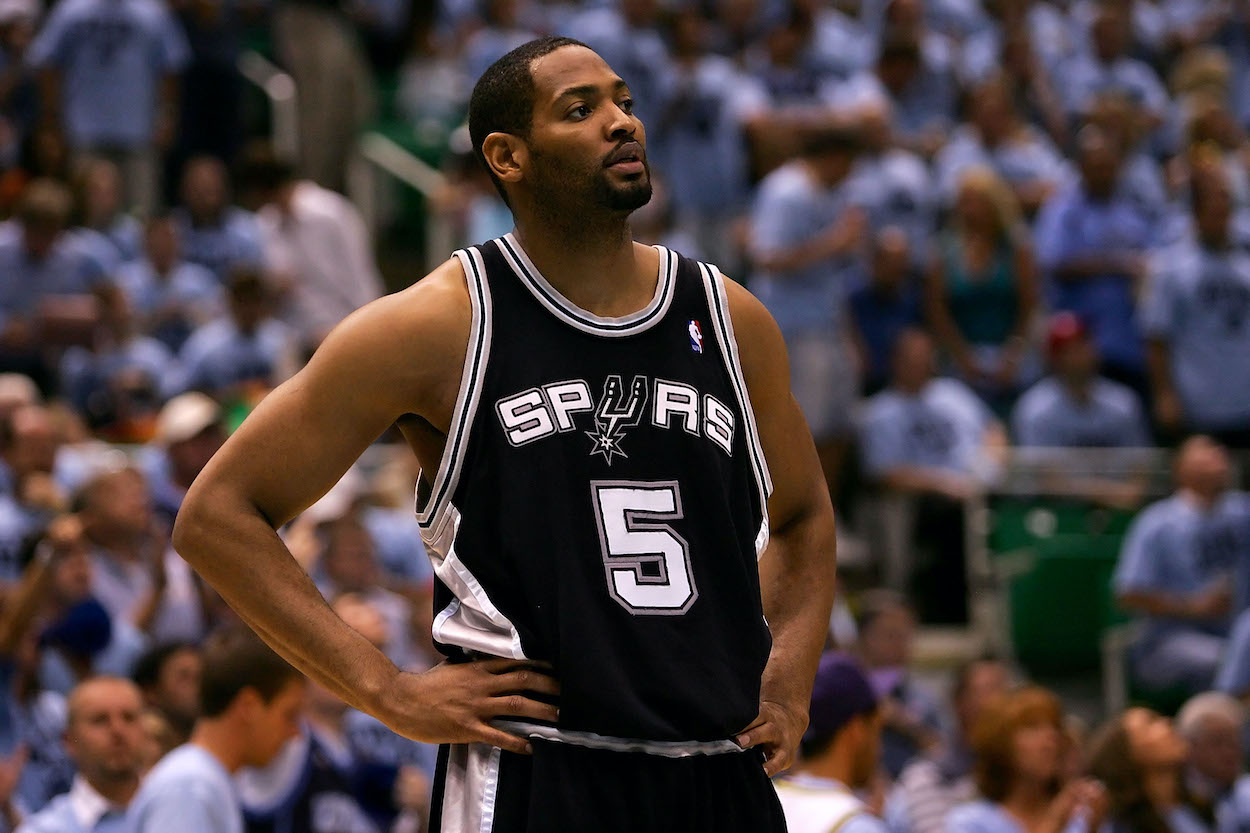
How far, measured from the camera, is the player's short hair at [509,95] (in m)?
3.03

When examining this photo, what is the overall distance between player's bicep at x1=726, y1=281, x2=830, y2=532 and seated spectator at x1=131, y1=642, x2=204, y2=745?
11.3 feet

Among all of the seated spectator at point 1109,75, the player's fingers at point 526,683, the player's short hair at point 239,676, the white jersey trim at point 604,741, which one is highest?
the seated spectator at point 1109,75

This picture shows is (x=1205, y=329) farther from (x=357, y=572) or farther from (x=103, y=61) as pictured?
(x=103, y=61)

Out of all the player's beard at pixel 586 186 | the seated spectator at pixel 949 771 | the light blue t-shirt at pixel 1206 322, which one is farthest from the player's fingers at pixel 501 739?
the light blue t-shirt at pixel 1206 322

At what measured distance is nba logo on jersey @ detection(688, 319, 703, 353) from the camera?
3.07 meters

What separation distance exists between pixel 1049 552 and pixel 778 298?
199cm

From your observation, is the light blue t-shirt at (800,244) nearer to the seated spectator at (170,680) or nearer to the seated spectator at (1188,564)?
the seated spectator at (1188,564)

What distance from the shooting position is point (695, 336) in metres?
3.08

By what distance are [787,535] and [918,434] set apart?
705 cm

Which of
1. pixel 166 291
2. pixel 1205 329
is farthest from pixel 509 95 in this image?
pixel 1205 329

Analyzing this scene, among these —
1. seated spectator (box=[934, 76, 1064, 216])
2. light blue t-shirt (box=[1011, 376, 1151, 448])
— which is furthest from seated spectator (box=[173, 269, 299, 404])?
seated spectator (box=[934, 76, 1064, 216])

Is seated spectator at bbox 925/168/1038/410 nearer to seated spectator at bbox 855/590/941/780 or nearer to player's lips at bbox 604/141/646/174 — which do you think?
seated spectator at bbox 855/590/941/780

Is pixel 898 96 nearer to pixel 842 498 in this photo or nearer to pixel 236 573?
pixel 842 498

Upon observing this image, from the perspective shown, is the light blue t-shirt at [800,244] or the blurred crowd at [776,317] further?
the light blue t-shirt at [800,244]
